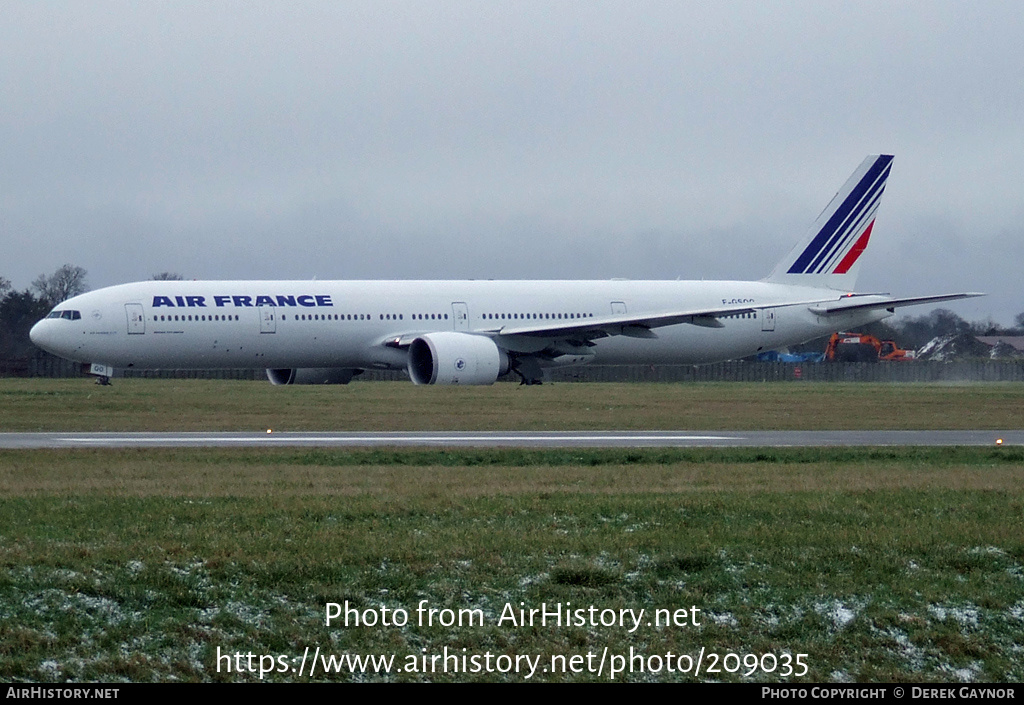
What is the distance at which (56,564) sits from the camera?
11305 millimetres

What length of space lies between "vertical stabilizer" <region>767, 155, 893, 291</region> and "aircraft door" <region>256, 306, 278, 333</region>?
787 inches

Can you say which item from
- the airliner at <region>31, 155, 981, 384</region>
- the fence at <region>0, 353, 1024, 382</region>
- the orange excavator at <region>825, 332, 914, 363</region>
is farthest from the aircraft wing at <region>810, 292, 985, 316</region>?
the orange excavator at <region>825, 332, 914, 363</region>

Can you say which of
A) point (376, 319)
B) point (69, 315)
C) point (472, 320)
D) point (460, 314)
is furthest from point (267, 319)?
point (472, 320)

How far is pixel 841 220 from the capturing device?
53031 millimetres

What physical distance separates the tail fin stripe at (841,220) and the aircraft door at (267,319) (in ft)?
67.8

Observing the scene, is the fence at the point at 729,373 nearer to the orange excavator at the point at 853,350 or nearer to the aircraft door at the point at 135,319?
the aircraft door at the point at 135,319

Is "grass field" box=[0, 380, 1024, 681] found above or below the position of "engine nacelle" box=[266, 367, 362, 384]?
below

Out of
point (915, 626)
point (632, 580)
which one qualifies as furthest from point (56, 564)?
point (915, 626)

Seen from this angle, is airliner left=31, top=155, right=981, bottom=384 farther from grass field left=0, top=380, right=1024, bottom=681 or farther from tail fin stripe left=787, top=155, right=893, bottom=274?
grass field left=0, top=380, right=1024, bottom=681

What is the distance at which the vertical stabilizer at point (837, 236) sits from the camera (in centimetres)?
5300

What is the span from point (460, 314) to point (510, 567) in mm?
35234

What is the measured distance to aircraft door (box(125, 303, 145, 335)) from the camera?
42.4m

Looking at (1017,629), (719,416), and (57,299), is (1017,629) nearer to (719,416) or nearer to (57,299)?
(719,416)

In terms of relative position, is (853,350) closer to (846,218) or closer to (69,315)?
(846,218)
